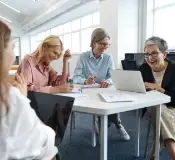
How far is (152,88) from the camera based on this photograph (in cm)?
178

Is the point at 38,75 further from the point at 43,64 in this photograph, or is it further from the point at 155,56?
the point at 155,56

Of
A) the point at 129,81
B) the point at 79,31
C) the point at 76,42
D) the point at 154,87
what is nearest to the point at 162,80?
the point at 154,87

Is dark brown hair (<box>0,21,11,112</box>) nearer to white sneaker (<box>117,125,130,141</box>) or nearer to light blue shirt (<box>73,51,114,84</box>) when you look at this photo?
light blue shirt (<box>73,51,114,84</box>)

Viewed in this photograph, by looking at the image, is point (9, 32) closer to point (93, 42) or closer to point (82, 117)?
point (93, 42)

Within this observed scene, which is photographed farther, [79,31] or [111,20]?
[79,31]

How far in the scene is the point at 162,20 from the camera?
5059mm

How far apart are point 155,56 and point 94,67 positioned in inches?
30.3

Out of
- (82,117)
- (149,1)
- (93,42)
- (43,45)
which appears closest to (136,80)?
(43,45)

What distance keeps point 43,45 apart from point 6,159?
1325 mm

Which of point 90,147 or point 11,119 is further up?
point 11,119

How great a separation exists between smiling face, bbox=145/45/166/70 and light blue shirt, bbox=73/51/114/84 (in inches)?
23.3

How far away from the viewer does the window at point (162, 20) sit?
475 centimetres

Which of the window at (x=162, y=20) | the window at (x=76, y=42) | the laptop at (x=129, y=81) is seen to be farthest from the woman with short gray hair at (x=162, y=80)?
the window at (x=76, y=42)

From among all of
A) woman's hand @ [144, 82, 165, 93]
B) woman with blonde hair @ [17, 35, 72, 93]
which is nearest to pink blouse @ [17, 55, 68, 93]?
woman with blonde hair @ [17, 35, 72, 93]
